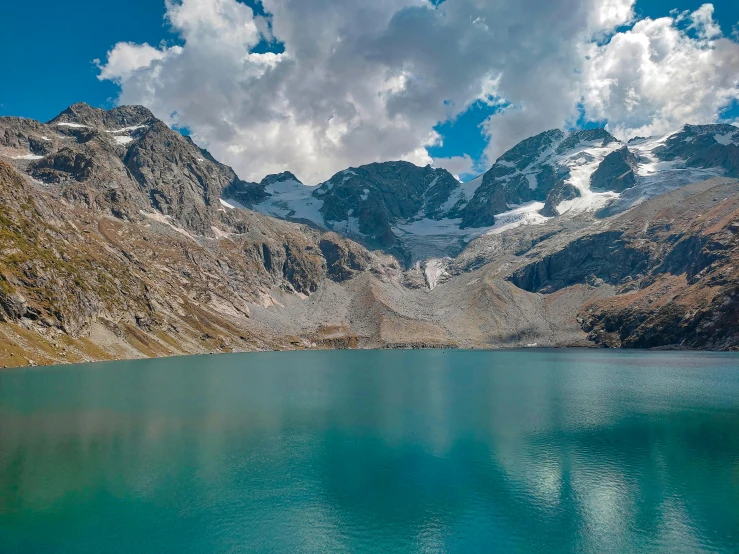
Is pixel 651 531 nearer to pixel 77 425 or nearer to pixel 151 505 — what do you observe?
pixel 151 505

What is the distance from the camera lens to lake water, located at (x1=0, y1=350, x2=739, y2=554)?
35.8 meters

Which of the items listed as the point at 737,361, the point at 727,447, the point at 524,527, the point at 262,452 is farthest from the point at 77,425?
the point at 737,361

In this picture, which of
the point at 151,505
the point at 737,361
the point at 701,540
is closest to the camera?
the point at 701,540

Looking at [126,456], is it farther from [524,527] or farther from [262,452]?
[524,527]

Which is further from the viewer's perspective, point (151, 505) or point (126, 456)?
point (126, 456)

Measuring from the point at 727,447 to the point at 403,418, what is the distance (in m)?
41.2

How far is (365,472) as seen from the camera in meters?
49.3

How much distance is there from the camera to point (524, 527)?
3762 centimetres

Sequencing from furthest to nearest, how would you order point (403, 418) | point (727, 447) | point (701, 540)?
point (403, 418), point (727, 447), point (701, 540)

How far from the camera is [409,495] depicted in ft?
142

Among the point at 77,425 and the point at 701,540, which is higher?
the point at 77,425

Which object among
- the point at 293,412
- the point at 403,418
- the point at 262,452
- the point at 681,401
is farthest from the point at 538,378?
the point at 262,452

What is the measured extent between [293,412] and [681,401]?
229 ft

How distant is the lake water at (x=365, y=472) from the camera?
35.8m
